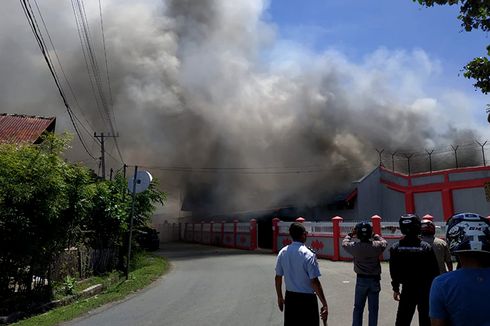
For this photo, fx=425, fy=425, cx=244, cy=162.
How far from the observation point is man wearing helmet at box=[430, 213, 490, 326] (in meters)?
1.91

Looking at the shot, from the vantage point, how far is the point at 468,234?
6.91 ft

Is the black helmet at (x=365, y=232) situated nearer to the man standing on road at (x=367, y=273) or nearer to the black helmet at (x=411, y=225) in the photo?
the man standing on road at (x=367, y=273)

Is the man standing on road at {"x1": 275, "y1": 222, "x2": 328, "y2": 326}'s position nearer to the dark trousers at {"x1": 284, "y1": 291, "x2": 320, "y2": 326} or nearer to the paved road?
the dark trousers at {"x1": 284, "y1": 291, "x2": 320, "y2": 326}

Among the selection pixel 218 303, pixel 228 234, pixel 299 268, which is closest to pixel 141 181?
pixel 218 303

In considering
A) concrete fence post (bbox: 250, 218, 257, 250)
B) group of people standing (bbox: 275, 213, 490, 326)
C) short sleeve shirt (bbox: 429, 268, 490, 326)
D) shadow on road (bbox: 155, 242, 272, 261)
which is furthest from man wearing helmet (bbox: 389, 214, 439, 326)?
concrete fence post (bbox: 250, 218, 257, 250)

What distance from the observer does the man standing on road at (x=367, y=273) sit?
4617mm

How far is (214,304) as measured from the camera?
7258 mm

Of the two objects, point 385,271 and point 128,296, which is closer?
point 128,296

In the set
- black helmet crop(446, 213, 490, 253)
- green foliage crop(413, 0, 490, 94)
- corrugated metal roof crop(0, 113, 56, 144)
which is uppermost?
corrugated metal roof crop(0, 113, 56, 144)

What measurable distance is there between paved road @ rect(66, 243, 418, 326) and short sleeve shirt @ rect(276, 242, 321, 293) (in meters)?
2.33

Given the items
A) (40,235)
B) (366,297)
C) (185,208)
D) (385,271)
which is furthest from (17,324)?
(185,208)

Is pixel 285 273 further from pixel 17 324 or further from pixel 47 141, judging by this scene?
pixel 47 141

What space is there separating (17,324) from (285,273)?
450 centimetres

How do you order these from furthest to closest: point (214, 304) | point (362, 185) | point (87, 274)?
point (362, 185), point (87, 274), point (214, 304)
